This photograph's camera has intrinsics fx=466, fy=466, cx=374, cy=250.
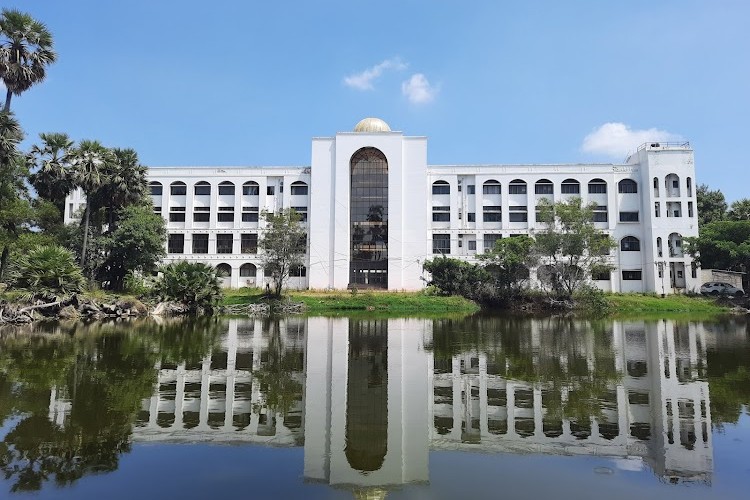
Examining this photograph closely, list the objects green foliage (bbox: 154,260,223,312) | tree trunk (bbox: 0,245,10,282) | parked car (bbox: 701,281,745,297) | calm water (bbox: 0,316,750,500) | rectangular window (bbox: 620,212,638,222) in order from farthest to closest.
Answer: rectangular window (bbox: 620,212,638,222)
parked car (bbox: 701,281,745,297)
green foliage (bbox: 154,260,223,312)
tree trunk (bbox: 0,245,10,282)
calm water (bbox: 0,316,750,500)

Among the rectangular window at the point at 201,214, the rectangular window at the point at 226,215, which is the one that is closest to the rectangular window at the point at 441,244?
the rectangular window at the point at 226,215

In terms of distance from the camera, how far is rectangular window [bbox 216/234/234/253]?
5916 centimetres

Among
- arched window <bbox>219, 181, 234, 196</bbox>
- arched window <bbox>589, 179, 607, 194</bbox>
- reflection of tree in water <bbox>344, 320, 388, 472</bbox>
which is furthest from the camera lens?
arched window <bbox>219, 181, 234, 196</bbox>

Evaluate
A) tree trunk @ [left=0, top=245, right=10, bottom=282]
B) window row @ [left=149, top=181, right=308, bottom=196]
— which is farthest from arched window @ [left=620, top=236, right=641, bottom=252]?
tree trunk @ [left=0, top=245, right=10, bottom=282]

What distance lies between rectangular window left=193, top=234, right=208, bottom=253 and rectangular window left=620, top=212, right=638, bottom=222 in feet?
170

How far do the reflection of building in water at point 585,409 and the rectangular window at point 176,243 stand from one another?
2036 inches

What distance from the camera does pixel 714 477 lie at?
6.31 meters

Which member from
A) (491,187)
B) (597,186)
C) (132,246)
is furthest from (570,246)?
(132,246)

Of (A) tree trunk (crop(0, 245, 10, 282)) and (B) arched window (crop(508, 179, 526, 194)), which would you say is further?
(B) arched window (crop(508, 179, 526, 194))

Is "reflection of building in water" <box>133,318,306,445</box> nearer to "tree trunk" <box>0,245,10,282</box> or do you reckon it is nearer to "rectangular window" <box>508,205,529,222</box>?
"tree trunk" <box>0,245,10,282</box>

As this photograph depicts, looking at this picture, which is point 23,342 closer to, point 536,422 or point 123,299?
point 123,299

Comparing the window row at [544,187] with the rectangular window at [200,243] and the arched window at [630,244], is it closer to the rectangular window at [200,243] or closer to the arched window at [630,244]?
the arched window at [630,244]

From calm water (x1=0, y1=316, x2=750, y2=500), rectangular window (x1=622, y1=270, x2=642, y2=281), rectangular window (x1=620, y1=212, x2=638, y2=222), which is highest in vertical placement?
rectangular window (x1=620, y1=212, x2=638, y2=222)

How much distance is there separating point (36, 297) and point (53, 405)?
2567cm
